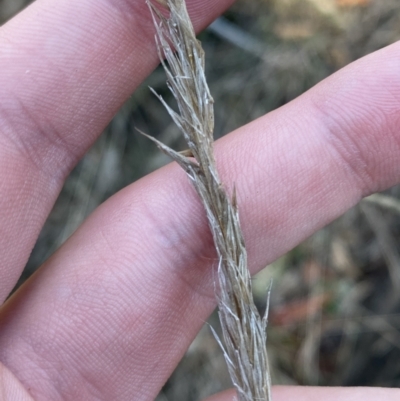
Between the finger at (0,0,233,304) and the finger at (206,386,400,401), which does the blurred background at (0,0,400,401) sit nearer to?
the finger at (206,386,400,401)

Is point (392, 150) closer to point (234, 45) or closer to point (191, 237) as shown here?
point (191, 237)

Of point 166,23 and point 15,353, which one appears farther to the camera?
point 15,353

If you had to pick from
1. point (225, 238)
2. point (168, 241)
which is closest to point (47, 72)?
point (168, 241)

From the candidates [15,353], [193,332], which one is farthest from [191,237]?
[15,353]

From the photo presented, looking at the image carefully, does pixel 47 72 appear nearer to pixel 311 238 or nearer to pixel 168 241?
pixel 168 241

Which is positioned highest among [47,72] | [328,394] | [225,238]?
[47,72]

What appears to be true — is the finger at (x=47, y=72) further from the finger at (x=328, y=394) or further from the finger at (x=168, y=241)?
the finger at (x=328, y=394)

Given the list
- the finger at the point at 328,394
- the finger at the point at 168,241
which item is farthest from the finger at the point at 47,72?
the finger at the point at 328,394
